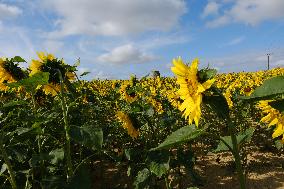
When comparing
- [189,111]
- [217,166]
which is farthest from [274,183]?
[189,111]

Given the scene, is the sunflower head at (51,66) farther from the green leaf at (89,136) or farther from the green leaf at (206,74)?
the green leaf at (206,74)

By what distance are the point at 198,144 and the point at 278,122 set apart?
459 cm

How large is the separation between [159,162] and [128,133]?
890 millimetres

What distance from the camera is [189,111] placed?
1.94 meters

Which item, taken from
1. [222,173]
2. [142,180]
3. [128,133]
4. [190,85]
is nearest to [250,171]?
[222,173]

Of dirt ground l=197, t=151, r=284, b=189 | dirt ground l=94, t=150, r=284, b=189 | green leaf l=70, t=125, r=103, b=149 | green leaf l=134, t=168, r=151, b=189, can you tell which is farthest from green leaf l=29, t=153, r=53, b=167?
dirt ground l=197, t=151, r=284, b=189

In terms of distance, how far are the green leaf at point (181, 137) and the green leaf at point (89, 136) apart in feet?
2.62

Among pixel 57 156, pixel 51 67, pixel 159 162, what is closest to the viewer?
pixel 57 156

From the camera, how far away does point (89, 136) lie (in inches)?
92.2

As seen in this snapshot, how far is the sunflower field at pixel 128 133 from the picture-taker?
1724mm

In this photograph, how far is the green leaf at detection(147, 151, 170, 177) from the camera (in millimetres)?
3104

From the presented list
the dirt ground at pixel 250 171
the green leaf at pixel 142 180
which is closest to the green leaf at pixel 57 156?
the green leaf at pixel 142 180

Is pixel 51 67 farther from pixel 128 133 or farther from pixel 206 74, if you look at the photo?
pixel 206 74

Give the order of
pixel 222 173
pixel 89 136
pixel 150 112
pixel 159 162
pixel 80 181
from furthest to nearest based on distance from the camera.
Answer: pixel 222 173 < pixel 150 112 < pixel 159 162 < pixel 80 181 < pixel 89 136
